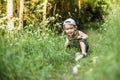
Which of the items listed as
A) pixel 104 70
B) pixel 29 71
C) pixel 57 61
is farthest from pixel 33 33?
pixel 104 70

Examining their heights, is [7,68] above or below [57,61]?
above

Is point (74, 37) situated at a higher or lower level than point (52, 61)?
higher

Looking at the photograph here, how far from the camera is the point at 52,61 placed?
7324 millimetres

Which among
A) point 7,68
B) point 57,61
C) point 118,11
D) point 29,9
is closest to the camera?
point 7,68

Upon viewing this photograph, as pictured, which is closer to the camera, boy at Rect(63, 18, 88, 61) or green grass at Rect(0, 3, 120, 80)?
green grass at Rect(0, 3, 120, 80)

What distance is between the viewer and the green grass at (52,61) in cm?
416

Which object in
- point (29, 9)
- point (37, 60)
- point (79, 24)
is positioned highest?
point (37, 60)

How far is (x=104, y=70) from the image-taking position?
403 centimetres

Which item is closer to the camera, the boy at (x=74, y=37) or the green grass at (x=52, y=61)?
the green grass at (x=52, y=61)

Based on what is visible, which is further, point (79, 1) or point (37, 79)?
point (79, 1)

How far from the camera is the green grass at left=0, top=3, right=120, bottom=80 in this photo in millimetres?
4156

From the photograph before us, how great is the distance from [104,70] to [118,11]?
114 inches

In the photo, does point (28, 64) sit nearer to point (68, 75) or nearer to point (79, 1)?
point (68, 75)

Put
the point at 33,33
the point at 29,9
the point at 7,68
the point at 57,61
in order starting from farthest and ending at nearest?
the point at 29,9
the point at 33,33
the point at 57,61
the point at 7,68
